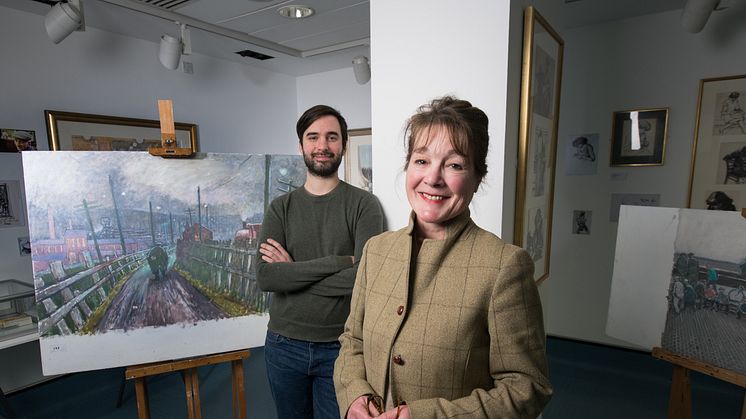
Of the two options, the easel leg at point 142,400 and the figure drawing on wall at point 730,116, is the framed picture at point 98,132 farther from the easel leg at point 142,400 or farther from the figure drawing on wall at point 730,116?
the figure drawing on wall at point 730,116

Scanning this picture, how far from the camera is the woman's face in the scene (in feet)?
2.67

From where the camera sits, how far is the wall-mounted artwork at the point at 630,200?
9.53 feet

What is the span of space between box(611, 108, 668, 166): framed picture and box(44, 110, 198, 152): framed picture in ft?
10.6

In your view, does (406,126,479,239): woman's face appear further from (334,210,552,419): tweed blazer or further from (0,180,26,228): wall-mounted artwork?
(0,180,26,228): wall-mounted artwork

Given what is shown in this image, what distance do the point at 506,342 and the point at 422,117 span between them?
0.50m

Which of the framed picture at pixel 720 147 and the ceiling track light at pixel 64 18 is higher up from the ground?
the ceiling track light at pixel 64 18

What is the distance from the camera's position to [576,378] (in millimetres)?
2729

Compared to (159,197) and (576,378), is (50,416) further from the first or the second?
(576,378)

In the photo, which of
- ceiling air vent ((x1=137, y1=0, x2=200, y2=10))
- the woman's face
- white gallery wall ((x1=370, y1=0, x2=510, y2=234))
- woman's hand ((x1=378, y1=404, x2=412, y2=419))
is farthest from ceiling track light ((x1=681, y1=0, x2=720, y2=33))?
ceiling air vent ((x1=137, y1=0, x2=200, y2=10))

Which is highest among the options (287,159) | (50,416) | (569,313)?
(287,159)

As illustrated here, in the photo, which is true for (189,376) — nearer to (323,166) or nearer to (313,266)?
(313,266)

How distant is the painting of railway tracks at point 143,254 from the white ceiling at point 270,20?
4.48ft

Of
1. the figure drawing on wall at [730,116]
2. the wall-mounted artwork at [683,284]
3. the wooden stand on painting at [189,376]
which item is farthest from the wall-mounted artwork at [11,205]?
the figure drawing on wall at [730,116]

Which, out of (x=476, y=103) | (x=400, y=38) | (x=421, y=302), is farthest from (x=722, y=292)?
(x=400, y=38)
